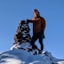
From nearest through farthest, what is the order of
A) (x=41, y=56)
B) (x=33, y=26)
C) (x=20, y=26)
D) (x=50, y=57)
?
(x=41, y=56)
(x=50, y=57)
(x=33, y=26)
(x=20, y=26)

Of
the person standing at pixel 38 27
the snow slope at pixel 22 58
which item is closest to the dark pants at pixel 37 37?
the person standing at pixel 38 27

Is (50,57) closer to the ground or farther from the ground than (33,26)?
closer to the ground

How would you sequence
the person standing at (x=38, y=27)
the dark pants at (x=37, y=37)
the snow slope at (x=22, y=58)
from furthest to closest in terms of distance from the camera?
1. the dark pants at (x=37, y=37)
2. the person standing at (x=38, y=27)
3. the snow slope at (x=22, y=58)

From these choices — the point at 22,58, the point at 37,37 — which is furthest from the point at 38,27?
the point at 22,58

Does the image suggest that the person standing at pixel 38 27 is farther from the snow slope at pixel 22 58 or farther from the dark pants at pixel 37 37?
the snow slope at pixel 22 58

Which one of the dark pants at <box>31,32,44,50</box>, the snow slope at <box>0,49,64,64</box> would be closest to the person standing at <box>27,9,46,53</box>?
the dark pants at <box>31,32,44,50</box>

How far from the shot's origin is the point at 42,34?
16.7 metres

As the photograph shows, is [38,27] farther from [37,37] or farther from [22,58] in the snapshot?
[22,58]

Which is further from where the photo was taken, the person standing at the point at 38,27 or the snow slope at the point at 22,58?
the person standing at the point at 38,27

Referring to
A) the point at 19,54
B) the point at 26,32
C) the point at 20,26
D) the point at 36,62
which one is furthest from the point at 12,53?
the point at 26,32

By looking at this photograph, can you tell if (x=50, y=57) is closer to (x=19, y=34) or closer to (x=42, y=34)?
(x=42, y=34)

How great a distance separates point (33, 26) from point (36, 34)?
39 cm

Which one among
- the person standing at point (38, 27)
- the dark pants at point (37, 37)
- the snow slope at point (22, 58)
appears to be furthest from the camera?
the dark pants at point (37, 37)

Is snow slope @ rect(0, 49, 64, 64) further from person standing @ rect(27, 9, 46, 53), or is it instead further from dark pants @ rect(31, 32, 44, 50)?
person standing @ rect(27, 9, 46, 53)
